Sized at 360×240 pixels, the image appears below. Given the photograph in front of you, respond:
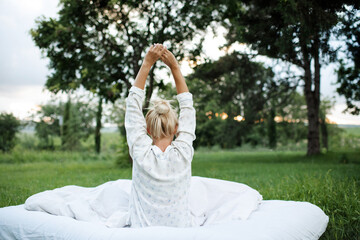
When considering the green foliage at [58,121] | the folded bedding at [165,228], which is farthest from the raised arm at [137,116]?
the green foliage at [58,121]

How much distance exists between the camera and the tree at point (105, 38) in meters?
11.0

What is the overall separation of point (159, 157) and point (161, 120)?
0.34 metres

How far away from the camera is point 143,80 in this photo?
2.85 meters

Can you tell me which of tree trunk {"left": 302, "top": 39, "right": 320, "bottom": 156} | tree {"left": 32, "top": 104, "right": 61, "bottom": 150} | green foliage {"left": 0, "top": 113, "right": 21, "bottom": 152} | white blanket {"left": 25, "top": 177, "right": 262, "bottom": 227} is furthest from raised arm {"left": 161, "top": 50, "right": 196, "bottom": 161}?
tree {"left": 32, "top": 104, "right": 61, "bottom": 150}

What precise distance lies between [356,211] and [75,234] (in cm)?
341

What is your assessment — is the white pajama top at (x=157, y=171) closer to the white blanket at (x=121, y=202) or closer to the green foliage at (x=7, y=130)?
the white blanket at (x=121, y=202)

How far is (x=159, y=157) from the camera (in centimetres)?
271

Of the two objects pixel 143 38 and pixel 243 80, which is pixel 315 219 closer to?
pixel 143 38

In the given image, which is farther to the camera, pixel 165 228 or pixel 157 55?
pixel 157 55

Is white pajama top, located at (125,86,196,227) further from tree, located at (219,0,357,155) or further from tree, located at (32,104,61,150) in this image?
tree, located at (32,104,61,150)

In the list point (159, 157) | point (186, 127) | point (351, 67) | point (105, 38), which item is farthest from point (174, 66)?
point (351, 67)

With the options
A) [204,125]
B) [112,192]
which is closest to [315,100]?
[112,192]

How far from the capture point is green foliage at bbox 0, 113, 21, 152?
68.1ft

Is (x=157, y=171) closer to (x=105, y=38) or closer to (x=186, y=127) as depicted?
(x=186, y=127)
